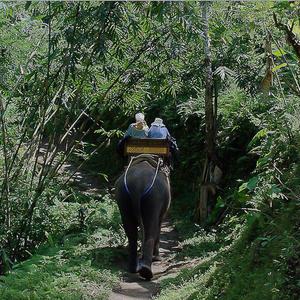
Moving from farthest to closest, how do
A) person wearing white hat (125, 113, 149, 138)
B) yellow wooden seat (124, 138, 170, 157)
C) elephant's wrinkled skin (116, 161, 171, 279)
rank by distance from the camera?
person wearing white hat (125, 113, 149, 138), yellow wooden seat (124, 138, 170, 157), elephant's wrinkled skin (116, 161, 171, 279)

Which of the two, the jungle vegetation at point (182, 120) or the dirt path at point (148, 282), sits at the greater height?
the jungle vegetation at point (182, 120)

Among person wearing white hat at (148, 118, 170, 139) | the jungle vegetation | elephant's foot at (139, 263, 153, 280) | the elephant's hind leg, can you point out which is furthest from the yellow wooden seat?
elephant's foot at (139, 263, 153, 280)

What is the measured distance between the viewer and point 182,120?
1214 cm

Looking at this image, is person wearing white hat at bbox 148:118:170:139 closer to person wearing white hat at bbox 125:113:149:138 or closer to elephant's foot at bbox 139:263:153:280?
person wearing white hat at bbox 125:113:149:138

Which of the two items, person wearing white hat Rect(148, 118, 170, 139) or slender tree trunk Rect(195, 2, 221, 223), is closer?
person wearing white hat Rect(148, 118, 170, 139)

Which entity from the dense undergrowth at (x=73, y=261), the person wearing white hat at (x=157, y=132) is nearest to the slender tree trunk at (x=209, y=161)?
the dense undergrowth at (x=73, y=261)

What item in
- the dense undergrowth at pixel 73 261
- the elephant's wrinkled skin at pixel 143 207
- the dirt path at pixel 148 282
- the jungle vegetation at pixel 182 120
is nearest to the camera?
the jungle vegetation at pixel 182 120

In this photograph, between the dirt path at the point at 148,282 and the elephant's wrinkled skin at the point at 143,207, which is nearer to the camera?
the dirt path at the point at 148,282

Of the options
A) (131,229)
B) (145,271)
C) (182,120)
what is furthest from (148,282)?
(182,120)

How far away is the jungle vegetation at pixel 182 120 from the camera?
4.49 meters

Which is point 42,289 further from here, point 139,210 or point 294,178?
point 294,178

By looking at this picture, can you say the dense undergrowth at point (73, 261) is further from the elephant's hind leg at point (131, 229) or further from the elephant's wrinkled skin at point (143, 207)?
the elephant's wrinkled skin at point (143, 207)

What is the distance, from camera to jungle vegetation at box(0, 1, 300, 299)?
→ 14.7 ft

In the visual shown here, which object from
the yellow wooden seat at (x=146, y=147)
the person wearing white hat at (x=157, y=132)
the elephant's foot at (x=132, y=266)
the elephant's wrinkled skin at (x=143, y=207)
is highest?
the person wearing white hat at (x=157, y=132)
